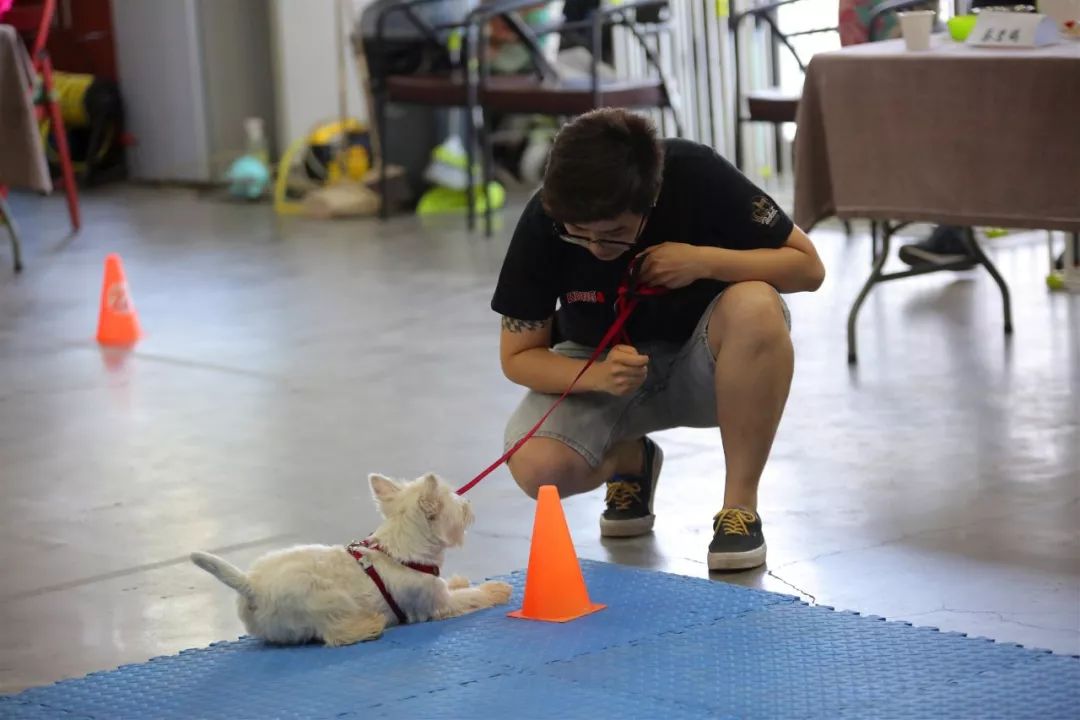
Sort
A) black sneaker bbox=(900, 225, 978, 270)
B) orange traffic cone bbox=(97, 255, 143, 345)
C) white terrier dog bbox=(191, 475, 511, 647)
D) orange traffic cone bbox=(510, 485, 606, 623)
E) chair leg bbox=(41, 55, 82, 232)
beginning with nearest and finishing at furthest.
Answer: white terrier dog bbox=(191, 475, 511, 647) → orange traffic cone bbox=(510, 485, 606, 623) → orange traffic cone bbox=(97, 255, 143, 345) → black sneaker bbox=(900, 225, 978, 270) → chair leg bbox=(41, 55, 82, 232)

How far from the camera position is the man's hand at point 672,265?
2473 mm

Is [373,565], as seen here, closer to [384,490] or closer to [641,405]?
[384,490]

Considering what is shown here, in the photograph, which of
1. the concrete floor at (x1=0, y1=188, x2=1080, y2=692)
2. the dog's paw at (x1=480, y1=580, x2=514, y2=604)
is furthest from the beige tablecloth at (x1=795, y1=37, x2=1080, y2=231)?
the dog's paw at (x1=480, y1=580, x2=514, y2=604)

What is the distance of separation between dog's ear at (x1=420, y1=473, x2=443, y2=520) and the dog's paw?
0.79 ft

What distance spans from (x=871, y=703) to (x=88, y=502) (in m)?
1.77

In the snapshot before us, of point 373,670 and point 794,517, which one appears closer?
point 373,670

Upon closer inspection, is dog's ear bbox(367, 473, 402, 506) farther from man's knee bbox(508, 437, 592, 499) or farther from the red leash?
man's knee bbox(508, 437, 592, 499)

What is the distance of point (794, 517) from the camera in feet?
9.27

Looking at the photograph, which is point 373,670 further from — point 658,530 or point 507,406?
point 507,406

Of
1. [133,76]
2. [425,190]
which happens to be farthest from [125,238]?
[133,76]

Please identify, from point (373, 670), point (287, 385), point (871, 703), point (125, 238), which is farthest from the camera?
point (125, 238)

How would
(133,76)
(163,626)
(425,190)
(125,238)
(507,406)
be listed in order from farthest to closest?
(133,76) < (425,190) < (125,238) < (507,406) < (163,626)

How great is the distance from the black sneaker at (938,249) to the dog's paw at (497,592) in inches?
103

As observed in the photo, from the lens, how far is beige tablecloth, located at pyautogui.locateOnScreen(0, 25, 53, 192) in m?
6.00
